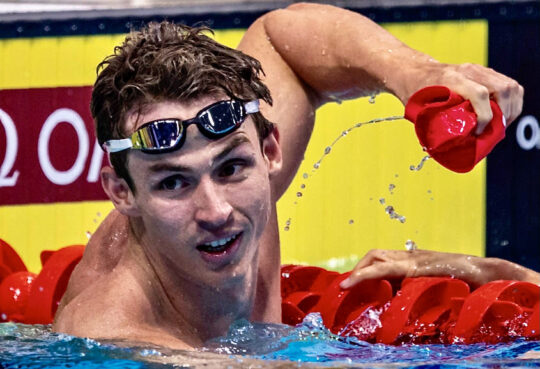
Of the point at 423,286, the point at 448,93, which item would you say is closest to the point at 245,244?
the point at 448,93

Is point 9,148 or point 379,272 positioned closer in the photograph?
point 379,272

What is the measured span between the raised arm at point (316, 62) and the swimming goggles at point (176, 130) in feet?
1.47

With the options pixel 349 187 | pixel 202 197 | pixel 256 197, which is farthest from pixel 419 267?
pixel 349 187

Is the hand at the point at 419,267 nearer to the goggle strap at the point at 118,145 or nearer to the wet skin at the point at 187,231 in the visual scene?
the wet skin at the point at 187,231

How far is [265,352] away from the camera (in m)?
2.01

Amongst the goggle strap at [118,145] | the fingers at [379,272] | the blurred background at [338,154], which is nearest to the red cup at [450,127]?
the goggle strap at [118,145]

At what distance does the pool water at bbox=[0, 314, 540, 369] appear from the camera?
174 centimetres

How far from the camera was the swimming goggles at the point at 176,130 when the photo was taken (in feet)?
5.82

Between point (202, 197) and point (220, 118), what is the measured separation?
0.15 metres

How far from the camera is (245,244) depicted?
6.11 feet

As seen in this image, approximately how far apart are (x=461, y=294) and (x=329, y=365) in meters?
0.79

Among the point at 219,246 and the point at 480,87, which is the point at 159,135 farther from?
the point at 480,87

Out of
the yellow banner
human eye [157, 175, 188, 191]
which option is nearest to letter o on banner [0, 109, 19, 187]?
the yellow banner

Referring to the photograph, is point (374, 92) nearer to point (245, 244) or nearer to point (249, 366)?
point (245, 244)
